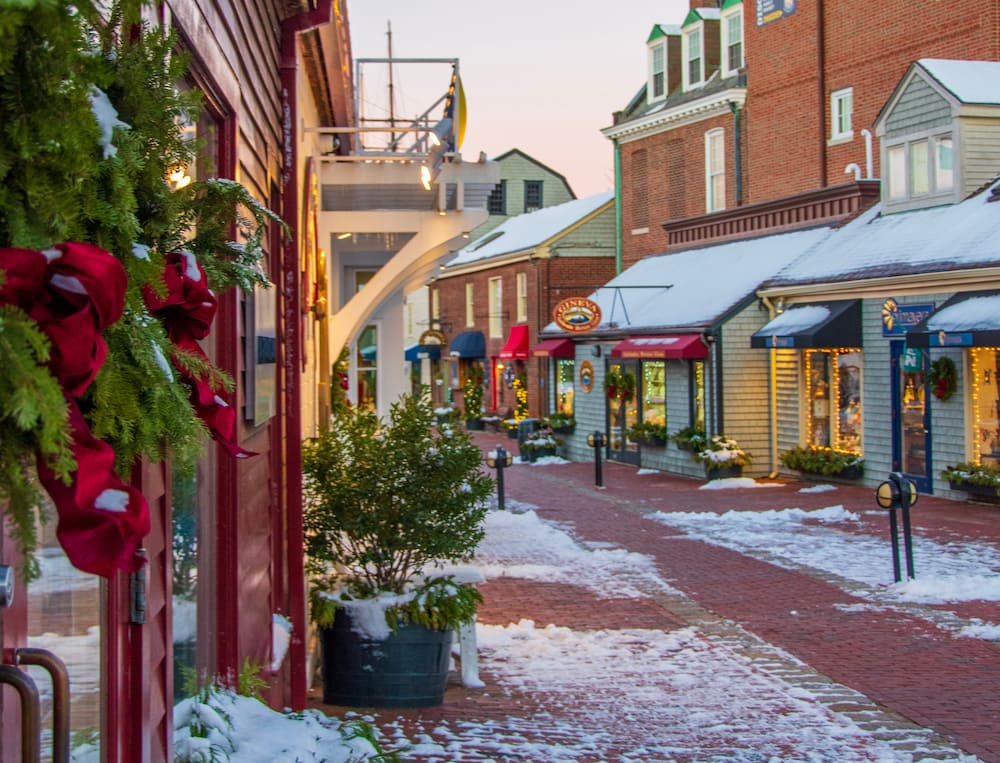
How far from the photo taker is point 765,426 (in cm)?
2425

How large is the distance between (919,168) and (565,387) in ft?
49.0

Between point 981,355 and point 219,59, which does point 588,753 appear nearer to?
point 219,59

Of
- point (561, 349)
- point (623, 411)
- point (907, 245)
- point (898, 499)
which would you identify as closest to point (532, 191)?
point (561, 349)

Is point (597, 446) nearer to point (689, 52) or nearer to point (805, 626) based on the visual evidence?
point (805, 626)

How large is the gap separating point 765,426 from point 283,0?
18142 millimetres

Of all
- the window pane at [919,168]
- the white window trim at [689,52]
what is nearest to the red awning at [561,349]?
the white window trim at [689,52]

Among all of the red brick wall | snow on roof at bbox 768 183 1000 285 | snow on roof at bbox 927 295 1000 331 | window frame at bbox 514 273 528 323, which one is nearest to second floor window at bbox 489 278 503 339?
window frame at bbox 514 273 528 323

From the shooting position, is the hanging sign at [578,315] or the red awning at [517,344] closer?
the hanging sign at [578,315]

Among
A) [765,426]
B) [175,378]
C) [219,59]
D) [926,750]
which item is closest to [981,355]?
[765,426]

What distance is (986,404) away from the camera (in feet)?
60.2

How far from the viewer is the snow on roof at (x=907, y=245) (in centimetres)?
1852

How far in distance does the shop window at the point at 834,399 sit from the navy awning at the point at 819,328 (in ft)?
2.15

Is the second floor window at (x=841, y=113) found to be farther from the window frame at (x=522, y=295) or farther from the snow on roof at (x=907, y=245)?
the window frame at (x=522, y=295)

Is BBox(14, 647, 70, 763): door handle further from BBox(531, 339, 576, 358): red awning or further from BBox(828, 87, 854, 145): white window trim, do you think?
BBox(531, 339, 576, 358): red awning
